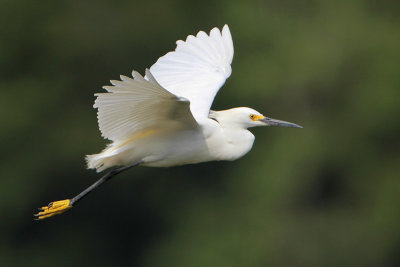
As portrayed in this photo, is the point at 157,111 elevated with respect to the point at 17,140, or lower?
elevated

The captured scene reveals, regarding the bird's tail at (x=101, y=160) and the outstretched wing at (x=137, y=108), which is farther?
the bird's tail at (x=101, y=160)

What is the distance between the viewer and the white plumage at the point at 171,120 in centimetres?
705

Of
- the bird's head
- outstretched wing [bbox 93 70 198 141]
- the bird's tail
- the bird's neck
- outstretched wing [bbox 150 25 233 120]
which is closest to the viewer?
outstretched wing [bbox 93 70 198 141]

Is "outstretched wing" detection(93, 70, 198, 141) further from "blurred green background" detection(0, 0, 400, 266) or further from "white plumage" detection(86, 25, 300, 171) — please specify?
"blurred green background" detection(0, 0, 400, 266)

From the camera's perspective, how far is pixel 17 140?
19.7 m

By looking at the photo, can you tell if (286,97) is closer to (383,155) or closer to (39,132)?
(383,155)

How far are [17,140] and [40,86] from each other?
3.99 ft

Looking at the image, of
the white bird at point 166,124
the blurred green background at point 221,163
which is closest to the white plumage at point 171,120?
the white bird at point 166,124

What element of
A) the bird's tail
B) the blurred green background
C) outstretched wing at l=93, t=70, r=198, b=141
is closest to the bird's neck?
outstretched wing at l=93, t=70, r=198, b=141

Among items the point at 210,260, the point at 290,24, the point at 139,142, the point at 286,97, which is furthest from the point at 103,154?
the point at 290,24

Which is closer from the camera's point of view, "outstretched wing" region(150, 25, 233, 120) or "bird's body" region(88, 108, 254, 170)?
"bird's body" region(88, 108, 254, 170)

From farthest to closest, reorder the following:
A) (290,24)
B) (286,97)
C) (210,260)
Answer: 1. (290,24)
2. (286,97)
3. (210,260)

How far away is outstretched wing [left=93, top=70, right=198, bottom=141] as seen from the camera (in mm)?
6848

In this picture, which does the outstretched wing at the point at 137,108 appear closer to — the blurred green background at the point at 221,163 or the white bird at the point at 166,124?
the white bird at the point at 166,124
